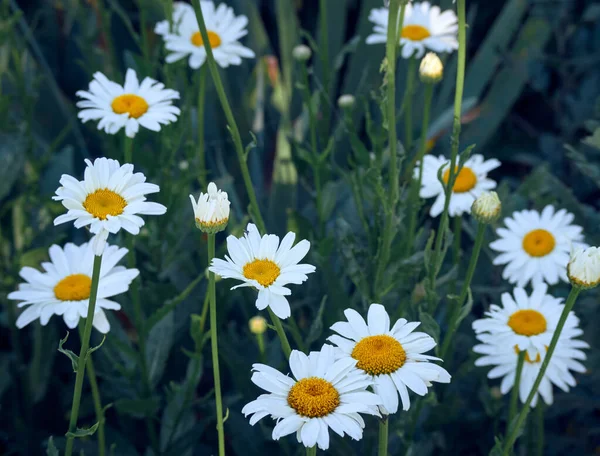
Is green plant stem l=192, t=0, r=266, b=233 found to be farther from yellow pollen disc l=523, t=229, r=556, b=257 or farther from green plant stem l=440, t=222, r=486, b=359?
yellow pollen disc l=523, t=229, r=556, b=257

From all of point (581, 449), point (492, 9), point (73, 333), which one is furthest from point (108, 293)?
point (492, 9)

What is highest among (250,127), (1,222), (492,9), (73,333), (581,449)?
(492,9)

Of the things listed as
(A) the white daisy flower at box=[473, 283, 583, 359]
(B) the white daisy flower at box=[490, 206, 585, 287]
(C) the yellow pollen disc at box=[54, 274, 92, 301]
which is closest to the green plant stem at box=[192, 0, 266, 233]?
(C) the yellow pollen disc at box=[54, 274, 92, 301]

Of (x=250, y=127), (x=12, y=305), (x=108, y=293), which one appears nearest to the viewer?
(x=108, y=293)

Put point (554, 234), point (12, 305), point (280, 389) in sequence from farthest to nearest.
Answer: point (12, 305) < point (554, 234) < point (280, 389)

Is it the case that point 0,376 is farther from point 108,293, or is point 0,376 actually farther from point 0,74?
point 0,74

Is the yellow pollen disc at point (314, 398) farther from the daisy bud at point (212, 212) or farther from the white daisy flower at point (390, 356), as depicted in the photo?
the daisy bud at point (212, 212)
